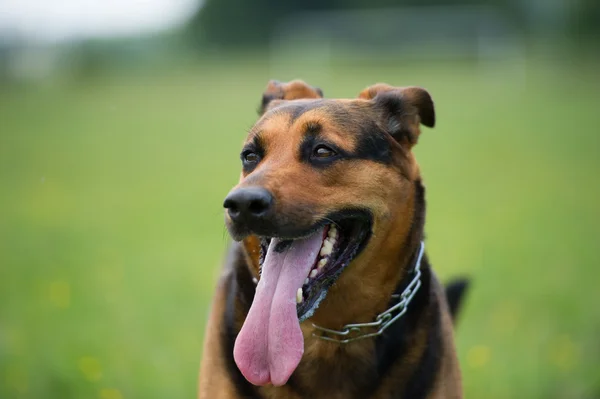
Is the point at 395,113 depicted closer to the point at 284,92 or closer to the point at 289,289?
the point at 284,92

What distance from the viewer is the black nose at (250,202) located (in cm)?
310

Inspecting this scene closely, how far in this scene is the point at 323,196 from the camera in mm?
3359

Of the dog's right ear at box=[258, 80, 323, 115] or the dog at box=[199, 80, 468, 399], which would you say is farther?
the dog's right ear at box=[258, 80, 323, 115]

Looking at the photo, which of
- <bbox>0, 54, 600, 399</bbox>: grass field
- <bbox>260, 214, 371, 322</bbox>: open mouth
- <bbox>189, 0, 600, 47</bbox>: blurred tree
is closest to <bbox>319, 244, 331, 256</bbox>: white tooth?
<bbox>260, 214, 371, 322</bbox>: open mouth

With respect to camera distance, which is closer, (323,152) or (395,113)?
(323,152)

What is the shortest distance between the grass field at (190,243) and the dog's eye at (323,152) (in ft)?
7.21

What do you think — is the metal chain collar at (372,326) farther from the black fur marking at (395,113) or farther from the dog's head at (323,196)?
the black fur marking at (395,113)

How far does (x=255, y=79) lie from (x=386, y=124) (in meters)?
32.8

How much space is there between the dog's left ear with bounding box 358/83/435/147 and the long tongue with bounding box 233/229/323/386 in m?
1.02

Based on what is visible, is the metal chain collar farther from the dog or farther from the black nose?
the black nose

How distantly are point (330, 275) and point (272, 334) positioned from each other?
1.29ft

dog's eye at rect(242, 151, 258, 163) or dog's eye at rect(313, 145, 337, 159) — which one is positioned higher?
dog's eye at rect(313, 145, 337, 159)

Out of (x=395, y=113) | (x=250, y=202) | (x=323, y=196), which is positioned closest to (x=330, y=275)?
(x=323, y=196)

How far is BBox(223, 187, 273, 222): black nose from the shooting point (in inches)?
122
